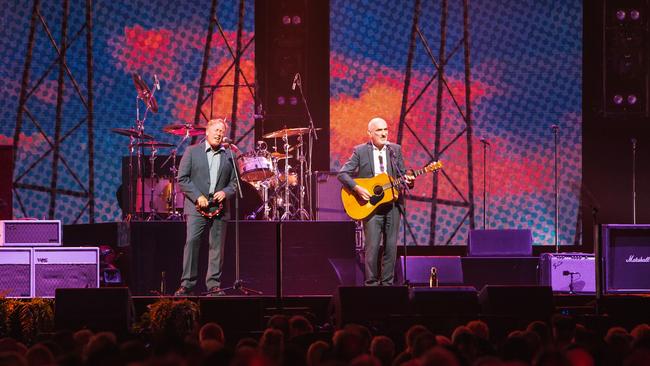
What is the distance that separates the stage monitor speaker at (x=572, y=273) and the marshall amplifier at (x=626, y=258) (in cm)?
146

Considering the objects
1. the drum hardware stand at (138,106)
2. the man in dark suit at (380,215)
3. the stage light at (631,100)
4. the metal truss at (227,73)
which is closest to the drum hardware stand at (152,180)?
the drum hardware stand at (138,106)

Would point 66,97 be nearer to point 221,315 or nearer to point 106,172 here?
point 106,172

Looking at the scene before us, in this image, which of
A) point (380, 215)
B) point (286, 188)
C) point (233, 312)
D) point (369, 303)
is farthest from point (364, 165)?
point (286, 188)

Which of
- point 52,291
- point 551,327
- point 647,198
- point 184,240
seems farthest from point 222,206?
point 647,198

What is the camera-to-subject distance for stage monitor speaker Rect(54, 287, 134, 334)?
7844 mm

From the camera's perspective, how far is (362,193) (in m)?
9.48

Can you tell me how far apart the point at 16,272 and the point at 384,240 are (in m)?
4.25

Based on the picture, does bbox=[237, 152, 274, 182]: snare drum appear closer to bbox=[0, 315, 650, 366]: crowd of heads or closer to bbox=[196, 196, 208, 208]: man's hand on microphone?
bbox=[196, 196, 208, 208]: man's hand on microphone

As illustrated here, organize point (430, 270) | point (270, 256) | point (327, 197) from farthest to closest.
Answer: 1. point (327, 197)
2. point (430, 270)
3. point (270, 256)

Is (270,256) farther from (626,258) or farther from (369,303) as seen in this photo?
(626,258)

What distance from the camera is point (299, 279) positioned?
34.2 ft

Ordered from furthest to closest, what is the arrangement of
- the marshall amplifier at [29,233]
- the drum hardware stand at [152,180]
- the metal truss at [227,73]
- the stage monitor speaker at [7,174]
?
the metal truss at [227,73], the stage monitor speaker at [7,174], the drum hardware stand at [152,180], the marshall amplifier at [29,233]

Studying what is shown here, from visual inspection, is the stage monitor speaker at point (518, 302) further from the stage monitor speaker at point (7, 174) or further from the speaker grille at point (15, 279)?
the stage monitor speaker at point (7, 174)

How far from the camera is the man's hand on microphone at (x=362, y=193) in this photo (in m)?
9.48
